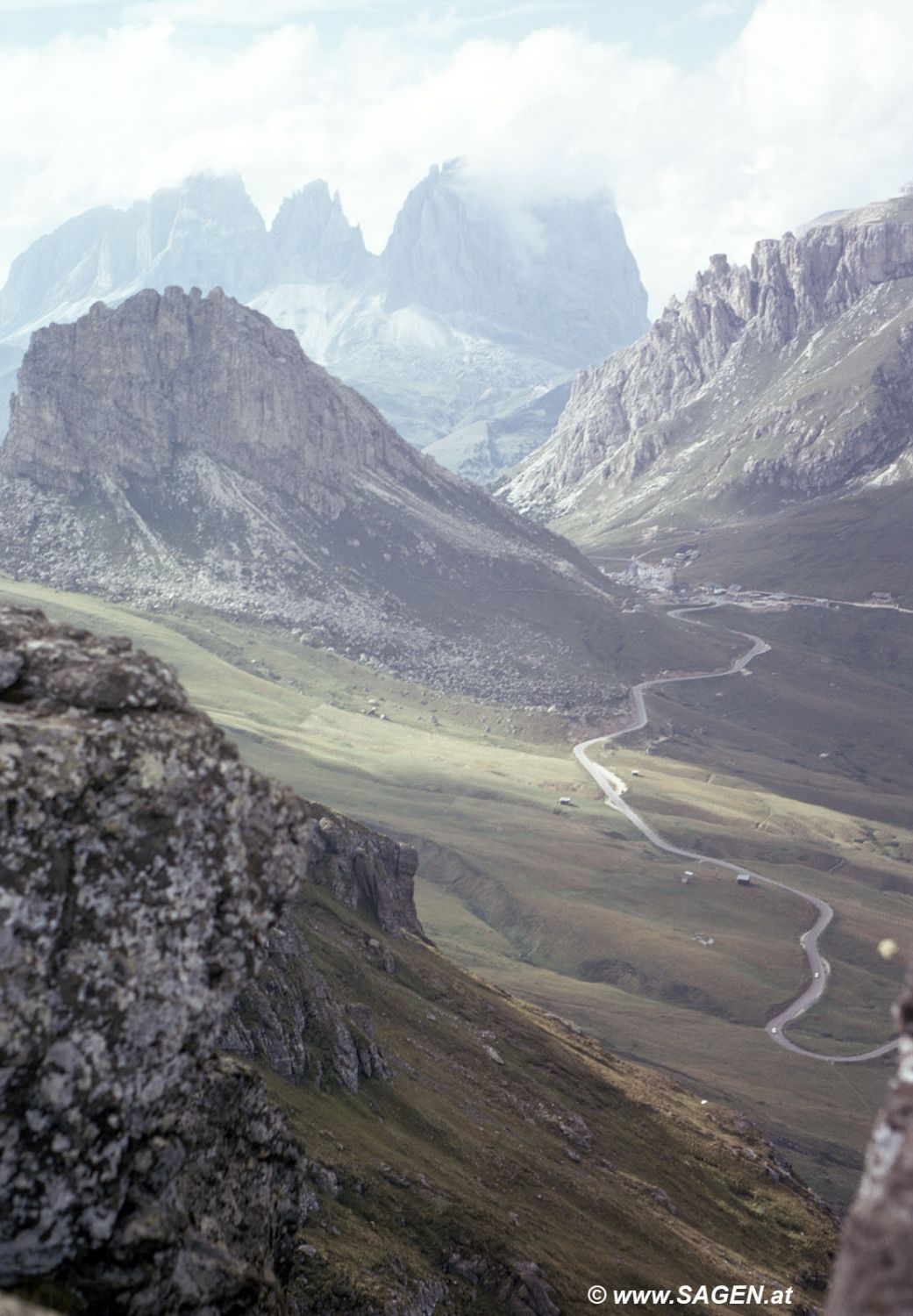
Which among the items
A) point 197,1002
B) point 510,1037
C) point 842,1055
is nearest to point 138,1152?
point 197,1002

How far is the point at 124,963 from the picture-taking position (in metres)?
17.2

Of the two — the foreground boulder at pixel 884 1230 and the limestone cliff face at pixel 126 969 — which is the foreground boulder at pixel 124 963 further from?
the foreground boulder at pixel 884 1230

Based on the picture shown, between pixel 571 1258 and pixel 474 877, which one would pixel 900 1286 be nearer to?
pixel 571 1258

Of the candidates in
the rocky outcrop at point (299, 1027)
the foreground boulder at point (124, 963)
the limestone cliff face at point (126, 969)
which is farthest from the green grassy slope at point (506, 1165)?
the foreground boulder at point (124, 963)

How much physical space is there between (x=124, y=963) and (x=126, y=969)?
0.09m

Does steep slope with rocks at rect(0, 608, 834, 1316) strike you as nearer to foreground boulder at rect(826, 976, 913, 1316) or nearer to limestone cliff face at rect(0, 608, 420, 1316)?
limestone cliff face at rect(0, 608, 420, 1316)

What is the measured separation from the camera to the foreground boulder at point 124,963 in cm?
1622

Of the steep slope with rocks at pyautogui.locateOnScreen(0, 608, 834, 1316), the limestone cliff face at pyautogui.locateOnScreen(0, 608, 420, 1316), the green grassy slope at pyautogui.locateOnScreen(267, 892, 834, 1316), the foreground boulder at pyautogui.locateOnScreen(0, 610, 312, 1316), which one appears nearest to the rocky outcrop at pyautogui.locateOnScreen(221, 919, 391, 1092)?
the green grassy slope at pyautogui.locateOnScreen(267, 892, 834, 1316)

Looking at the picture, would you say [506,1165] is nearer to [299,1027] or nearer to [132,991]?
[299,1027]

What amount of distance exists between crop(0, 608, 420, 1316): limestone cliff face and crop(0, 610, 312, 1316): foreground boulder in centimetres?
3

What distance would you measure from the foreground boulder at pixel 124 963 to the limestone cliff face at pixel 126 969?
0.03 metres

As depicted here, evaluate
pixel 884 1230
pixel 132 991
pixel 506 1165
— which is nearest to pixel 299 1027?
pixel 506 1165

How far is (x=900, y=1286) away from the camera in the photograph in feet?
33.1

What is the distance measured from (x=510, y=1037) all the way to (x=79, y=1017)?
82182 mm
